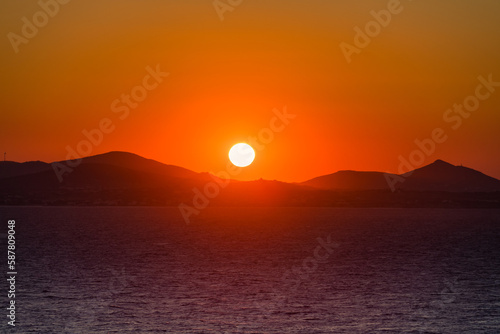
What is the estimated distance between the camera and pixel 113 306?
48.8 meters

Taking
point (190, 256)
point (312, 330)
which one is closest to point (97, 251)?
point (190, 256)

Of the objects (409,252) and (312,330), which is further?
(409,252)

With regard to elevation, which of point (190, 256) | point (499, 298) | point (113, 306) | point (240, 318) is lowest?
point (499, 298)

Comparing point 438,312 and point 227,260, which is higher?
point 227,260

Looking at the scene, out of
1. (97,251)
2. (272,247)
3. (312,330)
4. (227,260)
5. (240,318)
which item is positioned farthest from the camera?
(272,247)

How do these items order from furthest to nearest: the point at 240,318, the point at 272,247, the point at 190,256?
the point at 272,247 → the point at 190,256 → the point at 240,318

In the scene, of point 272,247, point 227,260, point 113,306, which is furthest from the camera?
point 272,247

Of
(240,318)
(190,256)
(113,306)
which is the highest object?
(190,256)

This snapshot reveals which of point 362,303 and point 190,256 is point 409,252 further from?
point 362,303

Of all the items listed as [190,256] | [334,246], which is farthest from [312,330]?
[334,246]

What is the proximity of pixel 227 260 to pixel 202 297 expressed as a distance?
33247 millimetres

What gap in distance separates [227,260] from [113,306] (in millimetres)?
38735

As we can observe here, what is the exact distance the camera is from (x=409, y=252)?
105 metres

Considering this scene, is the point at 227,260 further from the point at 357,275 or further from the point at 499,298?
the point at 499,298
